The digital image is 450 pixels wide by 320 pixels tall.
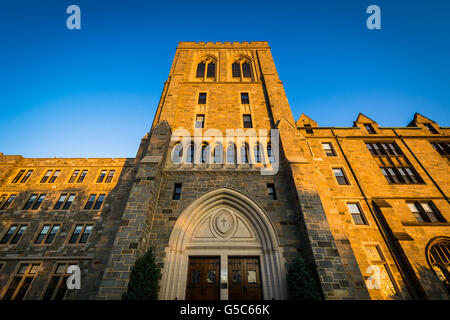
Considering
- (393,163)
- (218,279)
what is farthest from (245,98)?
(393,163)

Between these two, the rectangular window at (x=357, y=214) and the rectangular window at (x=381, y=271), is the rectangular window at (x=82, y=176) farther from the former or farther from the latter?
the rectangular window at (x=381, y=271)

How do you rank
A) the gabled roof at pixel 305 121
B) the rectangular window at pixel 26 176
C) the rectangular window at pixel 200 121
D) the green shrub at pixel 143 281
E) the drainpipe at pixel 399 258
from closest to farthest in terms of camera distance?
the green shrub at pixel 143 281, the drainpipe at pixel 399 258, the rectangular window at pixel 200 121, the gabled roof at pixel 305 121, the rectangular window at pixel 26 176

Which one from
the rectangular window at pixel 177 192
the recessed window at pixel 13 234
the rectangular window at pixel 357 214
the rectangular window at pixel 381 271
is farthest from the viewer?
the recessed window at pixel 13 234

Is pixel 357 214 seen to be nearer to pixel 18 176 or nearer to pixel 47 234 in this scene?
pixel 47 234

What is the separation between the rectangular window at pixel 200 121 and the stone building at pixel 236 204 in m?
0.09

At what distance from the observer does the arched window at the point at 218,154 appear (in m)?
12.3

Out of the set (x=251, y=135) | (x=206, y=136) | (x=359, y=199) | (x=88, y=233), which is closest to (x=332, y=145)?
(x=359, y=199)

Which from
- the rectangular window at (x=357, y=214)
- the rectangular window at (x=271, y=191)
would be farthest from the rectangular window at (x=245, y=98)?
the rectangular window at (x=357, y=214)

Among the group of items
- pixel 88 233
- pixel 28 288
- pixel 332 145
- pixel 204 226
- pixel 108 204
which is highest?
pixel 332 145

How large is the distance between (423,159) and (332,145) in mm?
7503

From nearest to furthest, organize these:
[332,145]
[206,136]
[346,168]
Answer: [206,136], [346,168], [332,145]

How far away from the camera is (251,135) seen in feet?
43.4

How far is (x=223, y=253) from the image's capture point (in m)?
9.12
